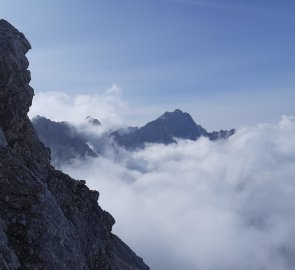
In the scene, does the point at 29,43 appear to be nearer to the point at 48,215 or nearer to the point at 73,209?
the point at 73,209

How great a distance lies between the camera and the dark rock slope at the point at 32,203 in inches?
1268

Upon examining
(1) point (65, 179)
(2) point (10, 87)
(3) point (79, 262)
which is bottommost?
(3) point (79, 262)

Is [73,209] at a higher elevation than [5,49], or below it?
below

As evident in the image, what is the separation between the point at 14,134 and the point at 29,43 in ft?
52.2

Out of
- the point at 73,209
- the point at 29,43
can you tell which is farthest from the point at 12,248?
the point at 29,43

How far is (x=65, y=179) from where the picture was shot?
5662 centimetres

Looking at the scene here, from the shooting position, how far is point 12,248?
30766 millimetres

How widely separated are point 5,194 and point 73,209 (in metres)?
18.9

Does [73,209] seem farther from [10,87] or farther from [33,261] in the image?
[33,261]

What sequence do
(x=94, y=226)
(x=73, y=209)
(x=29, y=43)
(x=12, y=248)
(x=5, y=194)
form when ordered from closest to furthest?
(x=12, y=248) < (x=5, y=194) < (x=73, y=209) < (x=94, y=226) < (x=29, y=43)

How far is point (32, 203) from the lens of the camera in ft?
117

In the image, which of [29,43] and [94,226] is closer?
[94,226]

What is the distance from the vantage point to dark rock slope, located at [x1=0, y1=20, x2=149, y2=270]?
3222 centimetres

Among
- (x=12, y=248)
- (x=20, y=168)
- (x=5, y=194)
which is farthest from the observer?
(x=20, y=168)
